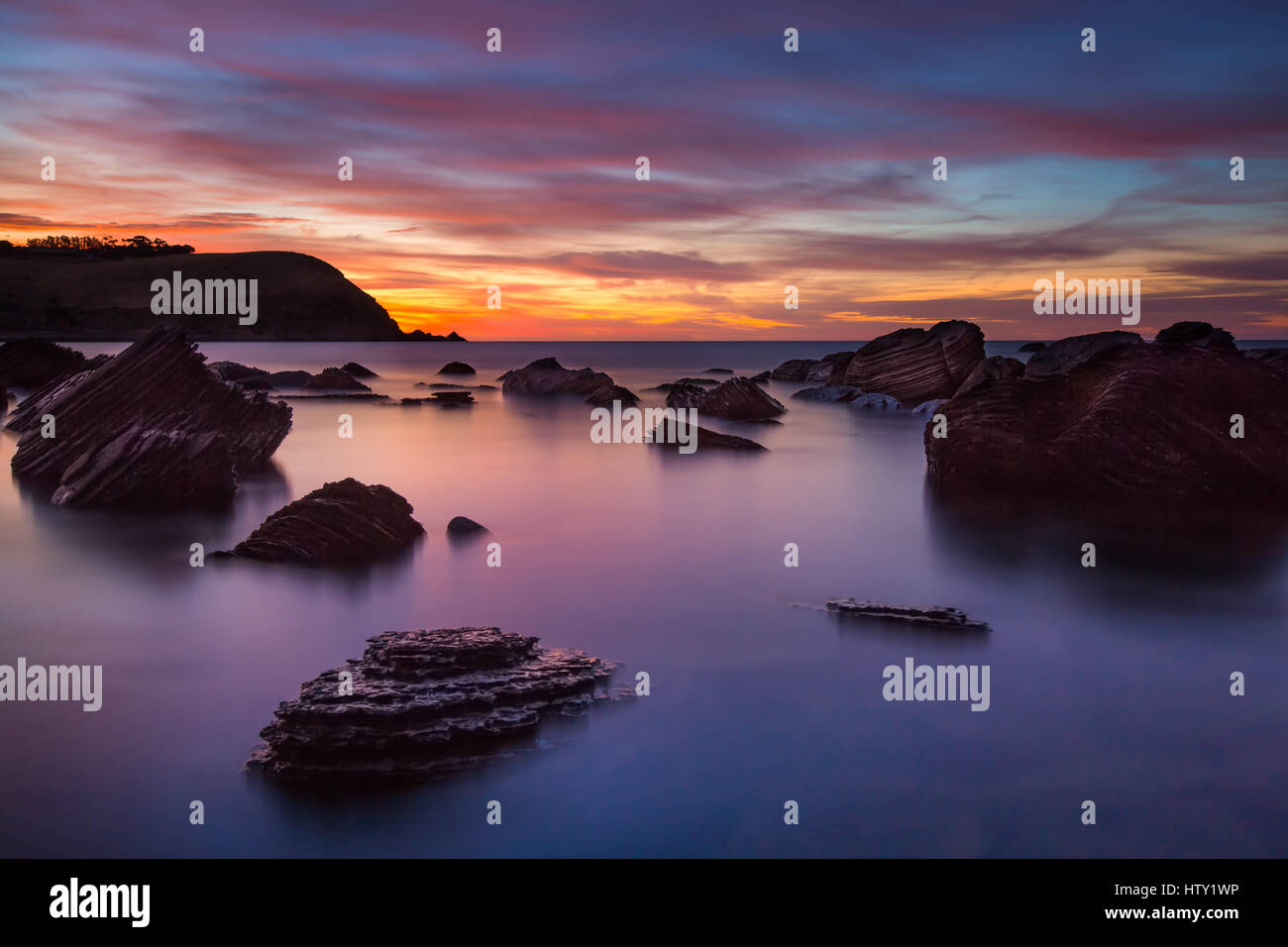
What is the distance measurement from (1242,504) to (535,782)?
12641mm

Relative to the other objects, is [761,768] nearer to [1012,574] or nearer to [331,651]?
[331,651]

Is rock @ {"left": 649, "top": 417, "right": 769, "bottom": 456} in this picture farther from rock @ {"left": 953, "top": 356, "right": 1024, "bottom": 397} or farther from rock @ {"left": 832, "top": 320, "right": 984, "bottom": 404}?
rock @ {"left": 832, "top": 320, "right": 984, "bottom": 404}

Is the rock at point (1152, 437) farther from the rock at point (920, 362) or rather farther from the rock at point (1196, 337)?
the rock at point (920, 362)

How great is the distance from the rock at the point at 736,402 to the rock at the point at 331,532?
65.0 feet

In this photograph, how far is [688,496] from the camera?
16406 mm

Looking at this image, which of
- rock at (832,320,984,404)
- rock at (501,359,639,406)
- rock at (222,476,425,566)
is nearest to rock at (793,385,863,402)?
rock at (832,320,984,404)

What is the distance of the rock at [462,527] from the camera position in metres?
13.1

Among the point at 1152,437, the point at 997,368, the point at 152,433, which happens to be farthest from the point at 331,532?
the point at 997,368

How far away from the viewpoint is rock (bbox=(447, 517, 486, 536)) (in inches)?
517

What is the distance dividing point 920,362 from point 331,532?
27.8 m

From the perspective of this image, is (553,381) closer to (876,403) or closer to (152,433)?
(876,403)

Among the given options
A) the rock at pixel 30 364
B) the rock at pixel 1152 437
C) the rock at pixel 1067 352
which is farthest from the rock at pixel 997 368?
the rock at pixel 30 364
